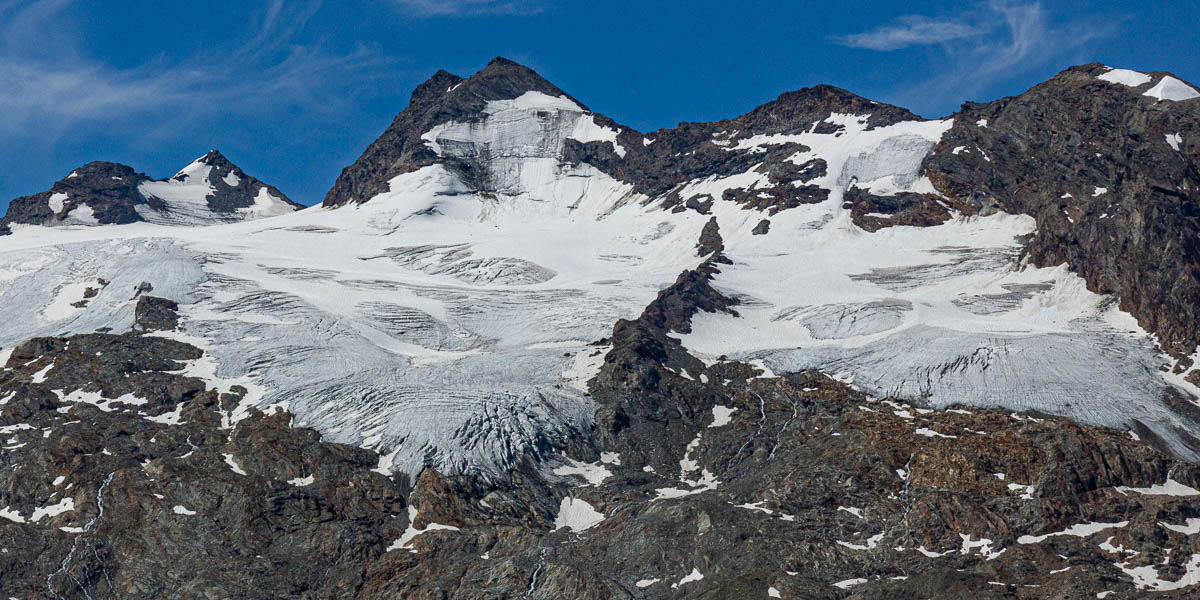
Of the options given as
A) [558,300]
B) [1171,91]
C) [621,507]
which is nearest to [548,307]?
[558,300]

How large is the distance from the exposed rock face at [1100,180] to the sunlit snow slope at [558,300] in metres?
3.20

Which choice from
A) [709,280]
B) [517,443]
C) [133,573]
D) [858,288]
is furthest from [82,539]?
[858,288]

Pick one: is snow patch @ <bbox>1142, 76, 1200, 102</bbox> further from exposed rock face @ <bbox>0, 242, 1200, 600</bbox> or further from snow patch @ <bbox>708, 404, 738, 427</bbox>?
snow patch @ <bbox>708, 404, 738, 427</bbox>

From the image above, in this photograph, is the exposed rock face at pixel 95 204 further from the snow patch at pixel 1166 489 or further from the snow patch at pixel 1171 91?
the snow patch at pixel 1166 489

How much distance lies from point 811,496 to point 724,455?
32.3ft

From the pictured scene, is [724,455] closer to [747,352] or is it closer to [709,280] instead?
[747,352]

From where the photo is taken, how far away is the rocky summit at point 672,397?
2591 inches

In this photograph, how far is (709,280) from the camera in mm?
117562

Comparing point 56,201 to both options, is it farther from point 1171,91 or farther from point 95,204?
point 1171,91

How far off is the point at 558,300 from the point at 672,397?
2875 centimetres

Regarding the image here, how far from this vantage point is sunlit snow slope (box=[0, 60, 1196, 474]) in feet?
273

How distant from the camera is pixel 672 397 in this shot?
8781 centimetres

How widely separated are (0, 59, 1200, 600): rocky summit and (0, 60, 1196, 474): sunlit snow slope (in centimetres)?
47

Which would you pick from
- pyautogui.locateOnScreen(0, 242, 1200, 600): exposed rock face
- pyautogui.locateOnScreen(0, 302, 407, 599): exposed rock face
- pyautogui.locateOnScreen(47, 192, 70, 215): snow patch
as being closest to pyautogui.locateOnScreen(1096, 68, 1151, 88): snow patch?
pyautogui.locateOnScreen(0, 242, 1200, 600): exposed rock face
